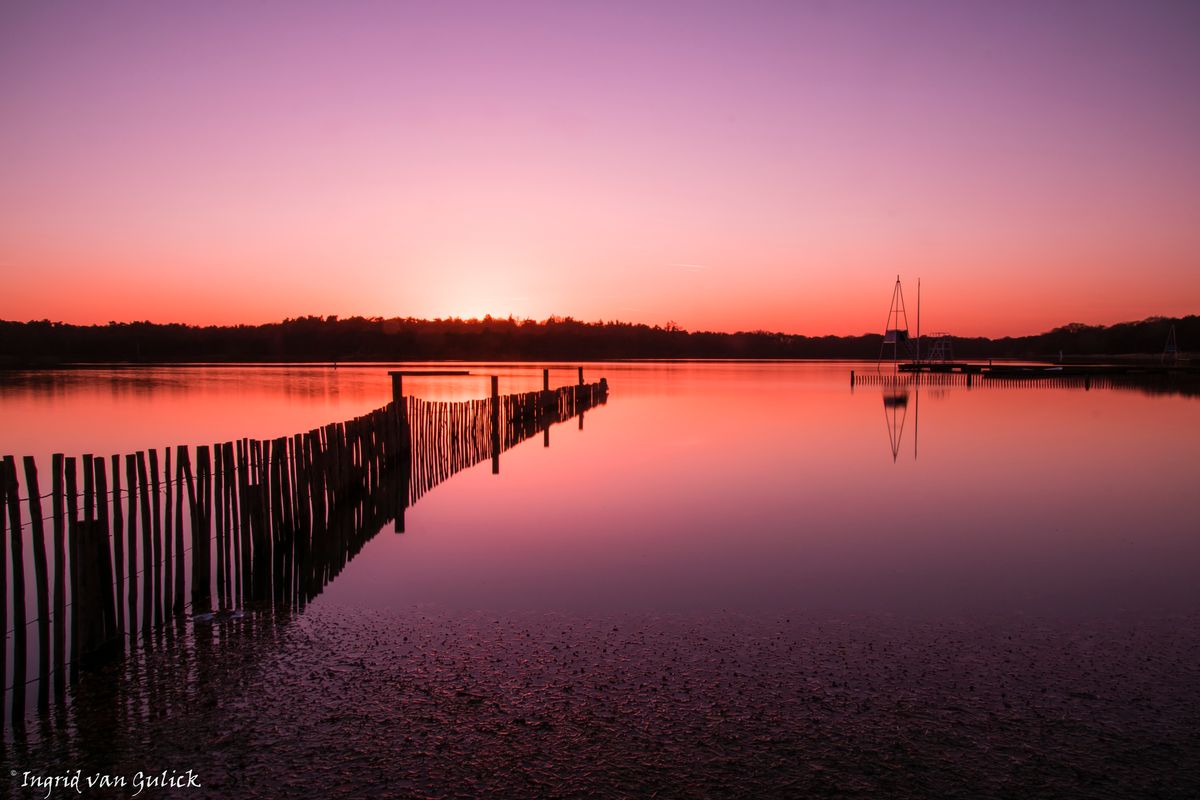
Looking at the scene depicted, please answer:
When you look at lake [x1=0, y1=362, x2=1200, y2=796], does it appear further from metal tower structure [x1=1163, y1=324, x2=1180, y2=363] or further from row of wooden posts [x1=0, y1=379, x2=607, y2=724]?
metal tower structure [x1=1163, y1=324, x2=1180, y2=363]

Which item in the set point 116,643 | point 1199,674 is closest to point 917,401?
point 1199,674

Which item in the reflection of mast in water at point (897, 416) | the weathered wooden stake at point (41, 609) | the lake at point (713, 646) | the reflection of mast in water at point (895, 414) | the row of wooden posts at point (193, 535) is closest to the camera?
the lake at point (713, 646)

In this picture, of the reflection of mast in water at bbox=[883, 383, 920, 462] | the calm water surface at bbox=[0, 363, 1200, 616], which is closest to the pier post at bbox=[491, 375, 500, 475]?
the calm water surface at bbox=[0, 363, 1200, 616]

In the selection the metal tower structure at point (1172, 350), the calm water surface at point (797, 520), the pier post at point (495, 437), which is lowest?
the calm water surface at point (797, 520)

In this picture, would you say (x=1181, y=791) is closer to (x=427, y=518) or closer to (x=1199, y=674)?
(x=1199, y=674)

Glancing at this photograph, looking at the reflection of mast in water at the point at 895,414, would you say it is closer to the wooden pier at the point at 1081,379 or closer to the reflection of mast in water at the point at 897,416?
the reflection of mast in water at the point at 897,416

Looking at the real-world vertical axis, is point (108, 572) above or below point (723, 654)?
above

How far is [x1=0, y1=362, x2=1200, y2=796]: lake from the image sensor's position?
182 inches

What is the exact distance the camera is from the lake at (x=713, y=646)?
463 cm

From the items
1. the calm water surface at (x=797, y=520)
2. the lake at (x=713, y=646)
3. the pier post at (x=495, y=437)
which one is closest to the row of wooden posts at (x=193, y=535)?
the lake at (x=713, y=646)

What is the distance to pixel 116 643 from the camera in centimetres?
639

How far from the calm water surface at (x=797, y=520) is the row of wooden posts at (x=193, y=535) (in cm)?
69

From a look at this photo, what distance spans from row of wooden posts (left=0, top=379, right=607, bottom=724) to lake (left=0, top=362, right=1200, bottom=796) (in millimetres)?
416

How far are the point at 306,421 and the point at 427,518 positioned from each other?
21.8 meters
